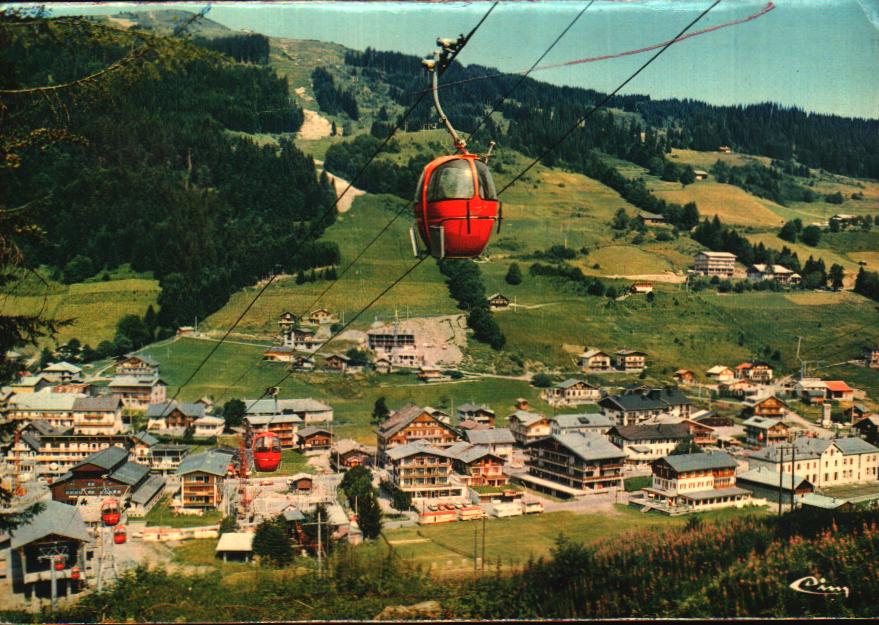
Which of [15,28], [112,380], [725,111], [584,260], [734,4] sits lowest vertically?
[112,380]

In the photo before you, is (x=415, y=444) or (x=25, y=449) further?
(x=415, y=444)

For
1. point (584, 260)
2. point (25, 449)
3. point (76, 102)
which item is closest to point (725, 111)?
point (584, 260)

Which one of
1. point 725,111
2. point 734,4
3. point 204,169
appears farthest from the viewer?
point 725,111

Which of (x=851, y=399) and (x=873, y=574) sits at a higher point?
(x=873, y=574)

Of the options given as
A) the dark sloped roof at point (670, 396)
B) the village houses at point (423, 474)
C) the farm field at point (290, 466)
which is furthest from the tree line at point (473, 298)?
the village houses at point (423, 474)

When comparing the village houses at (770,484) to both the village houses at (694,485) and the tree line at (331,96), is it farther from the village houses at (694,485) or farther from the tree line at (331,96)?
the tree line at (331,96)

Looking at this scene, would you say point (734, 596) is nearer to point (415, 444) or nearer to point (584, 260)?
point (415, 444)

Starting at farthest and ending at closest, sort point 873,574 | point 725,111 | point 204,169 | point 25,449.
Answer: point 725,111
point 204,169
point 25,449
point 873,574
